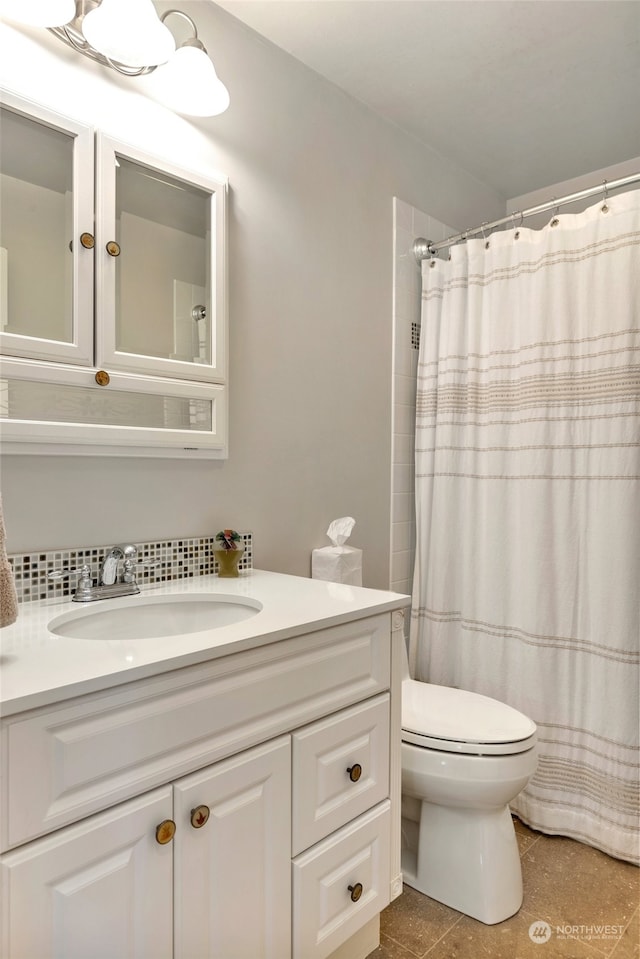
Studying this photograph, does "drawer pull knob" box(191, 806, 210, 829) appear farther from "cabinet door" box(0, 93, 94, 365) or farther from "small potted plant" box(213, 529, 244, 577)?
"cabinet door" box(0, 93, 94, 365)

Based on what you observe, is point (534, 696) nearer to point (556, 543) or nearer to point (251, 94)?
point (556, 543)

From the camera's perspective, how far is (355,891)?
1.25m

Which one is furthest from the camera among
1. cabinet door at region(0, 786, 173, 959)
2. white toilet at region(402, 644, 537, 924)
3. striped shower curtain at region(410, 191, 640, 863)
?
striped shower curtain at region(410, 191, 640, 863)

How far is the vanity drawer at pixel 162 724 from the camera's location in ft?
2.52

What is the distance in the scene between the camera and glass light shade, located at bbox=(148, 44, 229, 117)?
1.42 m

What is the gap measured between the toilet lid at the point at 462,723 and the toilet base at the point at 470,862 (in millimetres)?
A: 200

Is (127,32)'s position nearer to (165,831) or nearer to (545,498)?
(165,831)

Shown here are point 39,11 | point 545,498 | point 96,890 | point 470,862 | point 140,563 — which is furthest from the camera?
point 545,498

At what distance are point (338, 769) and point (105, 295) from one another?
45.3 inches

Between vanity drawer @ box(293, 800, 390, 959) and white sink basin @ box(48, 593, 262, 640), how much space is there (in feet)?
1.64

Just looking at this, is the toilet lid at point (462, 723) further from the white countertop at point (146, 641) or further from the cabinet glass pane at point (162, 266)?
the cabinet glass pane at point (162, 266)

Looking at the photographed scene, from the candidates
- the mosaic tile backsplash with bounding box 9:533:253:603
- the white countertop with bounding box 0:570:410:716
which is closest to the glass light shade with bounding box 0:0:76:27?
the mosaic tile backsplash with bounding box 9:533:253:603

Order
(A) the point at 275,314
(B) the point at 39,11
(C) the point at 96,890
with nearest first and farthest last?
(C) the point at 96,890 → (B) the point at 39,11 → (A) the point at 275,314

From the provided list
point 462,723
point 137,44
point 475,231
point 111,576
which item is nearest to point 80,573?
point 111,576
